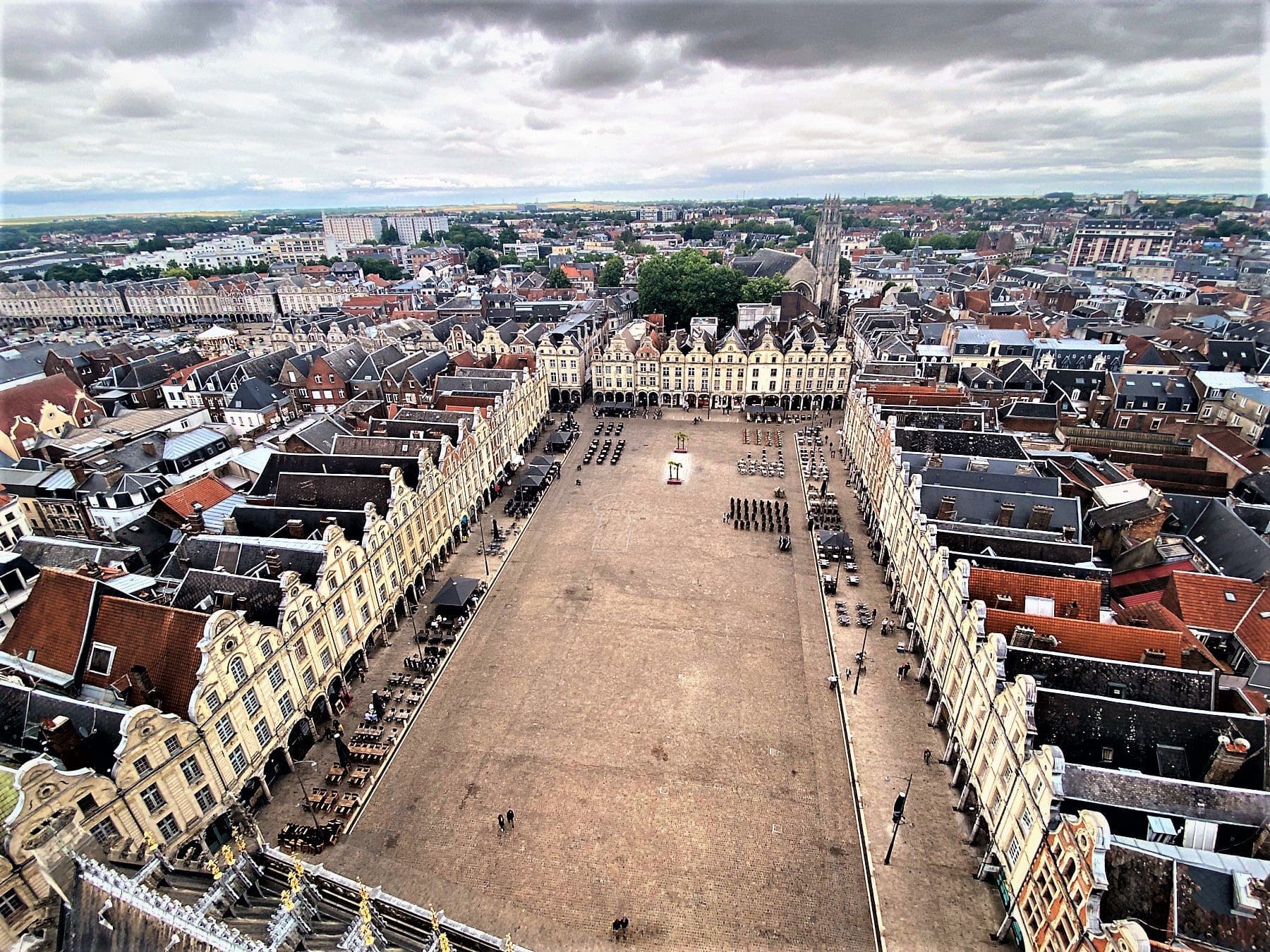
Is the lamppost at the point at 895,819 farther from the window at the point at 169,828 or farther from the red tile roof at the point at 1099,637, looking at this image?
the window at the point at 169,828

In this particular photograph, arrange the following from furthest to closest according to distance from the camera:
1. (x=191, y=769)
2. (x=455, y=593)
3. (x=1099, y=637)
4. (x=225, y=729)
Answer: (x=455, y=593)
(x=1099, y=637)
(x=225, y=729)
(x=191, y=769)

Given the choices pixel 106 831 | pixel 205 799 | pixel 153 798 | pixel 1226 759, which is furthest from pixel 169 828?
pixel 1226 759

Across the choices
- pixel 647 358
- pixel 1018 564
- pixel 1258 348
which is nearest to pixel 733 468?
pixel 647 358

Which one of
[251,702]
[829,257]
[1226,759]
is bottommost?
[251,702]

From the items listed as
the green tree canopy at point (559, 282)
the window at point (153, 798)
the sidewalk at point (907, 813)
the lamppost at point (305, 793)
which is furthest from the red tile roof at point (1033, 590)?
the green tree canopy at point (559, 282)

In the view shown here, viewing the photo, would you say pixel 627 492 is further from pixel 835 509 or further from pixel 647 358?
pixel 647 358

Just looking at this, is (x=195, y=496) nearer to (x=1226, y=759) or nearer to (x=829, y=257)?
(x=1226, y=759)
